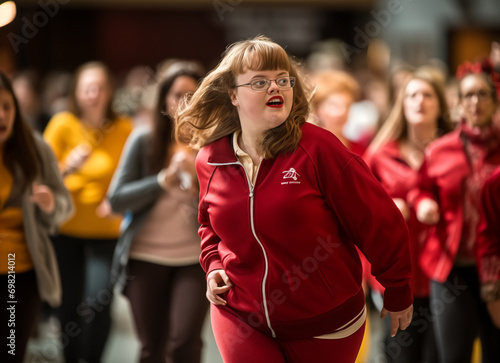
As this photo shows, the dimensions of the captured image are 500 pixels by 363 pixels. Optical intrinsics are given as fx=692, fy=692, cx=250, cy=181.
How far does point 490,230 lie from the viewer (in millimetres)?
3270

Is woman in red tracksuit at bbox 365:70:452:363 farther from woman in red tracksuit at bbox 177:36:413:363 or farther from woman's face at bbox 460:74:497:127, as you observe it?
woman in red tracksuit at bbox 177:36:413:363

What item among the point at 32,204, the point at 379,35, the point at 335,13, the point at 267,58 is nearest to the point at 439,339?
the point at 267,58

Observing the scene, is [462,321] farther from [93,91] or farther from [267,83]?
[93,91]

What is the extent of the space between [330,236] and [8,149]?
1.75 metres

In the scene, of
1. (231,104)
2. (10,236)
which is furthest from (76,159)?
(231,104)

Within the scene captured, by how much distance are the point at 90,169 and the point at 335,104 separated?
1.65 metres

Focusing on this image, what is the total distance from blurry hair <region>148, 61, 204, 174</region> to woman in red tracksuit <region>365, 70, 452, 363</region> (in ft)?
3.74

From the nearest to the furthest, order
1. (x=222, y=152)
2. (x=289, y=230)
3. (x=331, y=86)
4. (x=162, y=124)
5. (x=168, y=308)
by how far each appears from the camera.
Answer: (x=289, y=230) < (x=222, y=152) < (x=168, y=308) < (x=162, y=124) < (x=331, y=86)

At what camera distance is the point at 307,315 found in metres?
2.35

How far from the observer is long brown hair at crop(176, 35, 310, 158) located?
238 cm

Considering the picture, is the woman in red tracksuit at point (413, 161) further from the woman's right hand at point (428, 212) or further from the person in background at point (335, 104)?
the person in background at point (335, 104)

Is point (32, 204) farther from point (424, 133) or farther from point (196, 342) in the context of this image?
point (424, 133)

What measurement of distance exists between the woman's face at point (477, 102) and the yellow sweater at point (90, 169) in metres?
2.22

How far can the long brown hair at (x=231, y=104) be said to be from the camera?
238 centimetres
